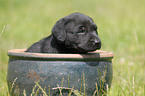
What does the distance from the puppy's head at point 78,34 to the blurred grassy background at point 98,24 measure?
53.9 inches

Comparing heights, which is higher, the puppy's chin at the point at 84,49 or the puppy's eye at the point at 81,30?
the puppy's eye at the point at 81,30

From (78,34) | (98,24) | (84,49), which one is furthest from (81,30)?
(98,24)

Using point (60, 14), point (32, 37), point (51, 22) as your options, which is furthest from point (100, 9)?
point (32, 37)

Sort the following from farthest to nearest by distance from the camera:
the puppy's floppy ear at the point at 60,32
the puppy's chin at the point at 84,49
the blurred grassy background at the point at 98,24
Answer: the blurred grassy background at the point at 98,24
the puppy's floppy ear at the point at 60,32
the puppy's chin at the point at 84,49

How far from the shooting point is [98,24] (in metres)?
8.79

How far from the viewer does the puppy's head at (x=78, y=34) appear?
294 centimetres

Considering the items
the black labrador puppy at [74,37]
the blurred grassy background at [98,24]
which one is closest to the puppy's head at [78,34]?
the black labrador puppy at [74,37]

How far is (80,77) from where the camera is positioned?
2756mm

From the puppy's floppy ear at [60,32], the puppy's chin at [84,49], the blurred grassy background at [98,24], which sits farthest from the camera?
the blurred grassy background at [98,24]

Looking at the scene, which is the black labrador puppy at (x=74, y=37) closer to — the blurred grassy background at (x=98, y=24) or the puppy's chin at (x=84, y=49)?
the puppy's chin at (x=84, y=49)

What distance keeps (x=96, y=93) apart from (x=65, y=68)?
53cm

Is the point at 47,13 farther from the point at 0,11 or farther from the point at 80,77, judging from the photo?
the point at 80,77

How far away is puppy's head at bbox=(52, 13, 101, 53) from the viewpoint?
116 inches

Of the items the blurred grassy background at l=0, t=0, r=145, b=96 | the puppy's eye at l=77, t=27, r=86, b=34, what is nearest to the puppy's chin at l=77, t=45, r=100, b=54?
the puppy's eye at l=77, t=27, r=86, b=34
